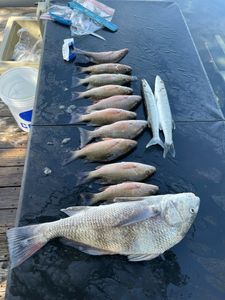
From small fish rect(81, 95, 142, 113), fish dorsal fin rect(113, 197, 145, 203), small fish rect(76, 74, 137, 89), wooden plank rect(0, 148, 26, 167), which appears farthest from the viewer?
wooden plank rect(0, 148, 26, 167)

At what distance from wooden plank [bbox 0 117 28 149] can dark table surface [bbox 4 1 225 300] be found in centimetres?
90

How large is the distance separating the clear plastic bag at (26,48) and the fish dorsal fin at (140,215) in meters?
3.03

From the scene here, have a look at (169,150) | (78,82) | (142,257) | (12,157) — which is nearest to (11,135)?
(12,157)

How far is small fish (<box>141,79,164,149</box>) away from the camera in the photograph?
2.50 m

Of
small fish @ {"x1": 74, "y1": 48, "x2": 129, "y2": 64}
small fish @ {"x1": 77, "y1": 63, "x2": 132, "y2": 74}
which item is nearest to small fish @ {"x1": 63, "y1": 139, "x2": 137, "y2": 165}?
small fish @ {"x1": 77, "y1": 63, "x2": 132, "y2": 74}

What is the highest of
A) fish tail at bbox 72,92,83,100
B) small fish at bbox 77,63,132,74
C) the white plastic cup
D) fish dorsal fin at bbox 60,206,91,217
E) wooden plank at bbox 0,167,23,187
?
small fish at bbox 77,63,132,74

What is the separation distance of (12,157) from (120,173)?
1.67 m

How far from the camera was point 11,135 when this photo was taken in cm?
366

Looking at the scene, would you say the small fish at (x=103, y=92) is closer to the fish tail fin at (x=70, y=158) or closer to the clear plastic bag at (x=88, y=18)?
the fish tail fin at (x=70, y=158)

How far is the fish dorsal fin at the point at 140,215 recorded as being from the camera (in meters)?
1.87

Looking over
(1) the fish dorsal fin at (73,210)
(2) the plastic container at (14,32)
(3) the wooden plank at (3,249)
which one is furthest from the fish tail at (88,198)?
(2) the plastic container at (14,32)

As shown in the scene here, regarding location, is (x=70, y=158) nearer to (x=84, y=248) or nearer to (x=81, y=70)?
(x=84, y=248)

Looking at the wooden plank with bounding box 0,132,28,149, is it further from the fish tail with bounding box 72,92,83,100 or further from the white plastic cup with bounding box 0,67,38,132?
the fish tail with bounding box 72,92,83,100

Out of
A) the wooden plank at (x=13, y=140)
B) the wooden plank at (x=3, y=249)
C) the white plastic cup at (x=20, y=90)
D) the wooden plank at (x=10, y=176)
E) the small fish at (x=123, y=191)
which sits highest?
the small fish at (x=123, y=191)
